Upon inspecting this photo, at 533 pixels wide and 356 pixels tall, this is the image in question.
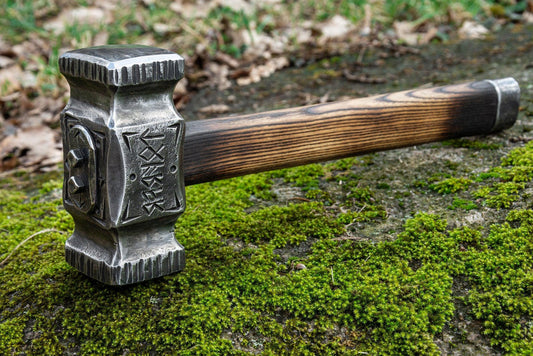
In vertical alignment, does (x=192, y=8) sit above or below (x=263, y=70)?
above

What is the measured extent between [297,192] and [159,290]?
93cm

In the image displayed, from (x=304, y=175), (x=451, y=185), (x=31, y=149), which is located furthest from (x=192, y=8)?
(x=451, y=185)

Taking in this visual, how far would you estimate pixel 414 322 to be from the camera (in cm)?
170

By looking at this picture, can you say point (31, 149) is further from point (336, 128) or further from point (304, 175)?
point (336, 128)

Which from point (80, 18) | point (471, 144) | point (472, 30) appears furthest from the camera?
point (80, 18)

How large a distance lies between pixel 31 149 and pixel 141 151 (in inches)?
81.2

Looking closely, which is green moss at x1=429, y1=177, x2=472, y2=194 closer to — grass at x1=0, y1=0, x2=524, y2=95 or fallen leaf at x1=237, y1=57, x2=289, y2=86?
fallen leaf at x1=237, y1=57, x2=289, y2=86

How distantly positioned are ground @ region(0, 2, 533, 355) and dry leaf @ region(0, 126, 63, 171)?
40 cm

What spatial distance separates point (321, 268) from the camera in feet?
6.38

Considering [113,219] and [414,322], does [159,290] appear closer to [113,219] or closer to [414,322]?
[113,219]

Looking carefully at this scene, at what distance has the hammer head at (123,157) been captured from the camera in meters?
1.64

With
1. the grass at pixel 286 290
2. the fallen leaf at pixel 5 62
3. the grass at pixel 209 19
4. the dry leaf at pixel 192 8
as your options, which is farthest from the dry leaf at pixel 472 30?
the fallen leaf at pixel 5 62

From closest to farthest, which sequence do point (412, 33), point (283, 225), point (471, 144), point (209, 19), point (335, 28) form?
point (283, 225) → point (471, 144) → point (412, 33) → point (335, 28) → point (209, 19)

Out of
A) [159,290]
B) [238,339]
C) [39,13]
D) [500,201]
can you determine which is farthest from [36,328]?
[39,13]
